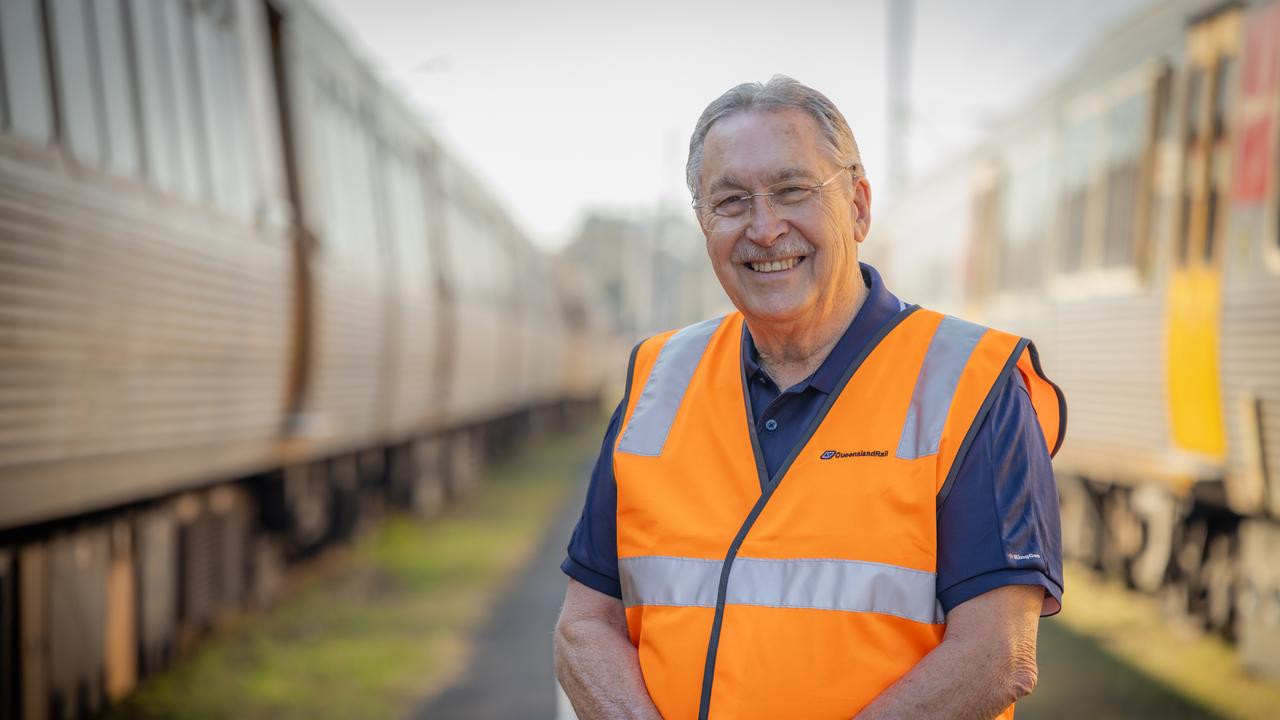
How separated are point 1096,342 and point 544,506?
323 inches

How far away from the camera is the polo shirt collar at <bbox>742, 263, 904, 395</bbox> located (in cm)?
246

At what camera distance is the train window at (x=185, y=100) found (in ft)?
20.2

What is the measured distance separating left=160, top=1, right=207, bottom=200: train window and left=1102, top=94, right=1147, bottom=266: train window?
505cm

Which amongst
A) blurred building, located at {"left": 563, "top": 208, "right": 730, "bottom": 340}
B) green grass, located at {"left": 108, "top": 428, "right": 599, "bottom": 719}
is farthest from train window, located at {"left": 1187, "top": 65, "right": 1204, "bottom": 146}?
blurred building, located at {"left": 563, "top": 208, "right": 730, "bottom": 340}

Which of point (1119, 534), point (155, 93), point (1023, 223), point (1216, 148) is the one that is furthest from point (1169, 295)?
→ point (155, 93)

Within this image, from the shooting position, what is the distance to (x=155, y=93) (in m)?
5.94

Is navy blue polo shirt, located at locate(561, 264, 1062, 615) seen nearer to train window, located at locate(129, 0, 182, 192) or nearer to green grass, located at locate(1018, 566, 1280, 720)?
train window, located at locate(129, 0, 182, 192)

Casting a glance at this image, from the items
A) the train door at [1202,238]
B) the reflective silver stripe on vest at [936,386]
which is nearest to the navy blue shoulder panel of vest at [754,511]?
the reflective silver stripe on vest at [936,386]

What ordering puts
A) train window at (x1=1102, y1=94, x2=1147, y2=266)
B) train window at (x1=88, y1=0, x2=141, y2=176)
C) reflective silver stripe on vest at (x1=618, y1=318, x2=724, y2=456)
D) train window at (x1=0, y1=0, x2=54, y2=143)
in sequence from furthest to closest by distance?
train window at (x1=1102, y1=94, x2=1147, y2=266) < train window at (x1=88, y1=0, x2=141, y2=176) < train window at (x1=0, y1=0, x2=54, y2=143) < reflective silver stripe on vest at (x1=618, y1=318, x2=724, y2=456)

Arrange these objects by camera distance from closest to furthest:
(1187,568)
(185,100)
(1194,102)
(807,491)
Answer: (807,491) < (185,100) < (1194,102) < (1187,568)

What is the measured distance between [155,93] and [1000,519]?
480cm

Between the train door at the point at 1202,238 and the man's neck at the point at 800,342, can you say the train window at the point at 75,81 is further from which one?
the train door at the point at 1202,238

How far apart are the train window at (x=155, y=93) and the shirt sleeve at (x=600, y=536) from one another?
378 cm

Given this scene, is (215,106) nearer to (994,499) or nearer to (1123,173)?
(1123,173)
